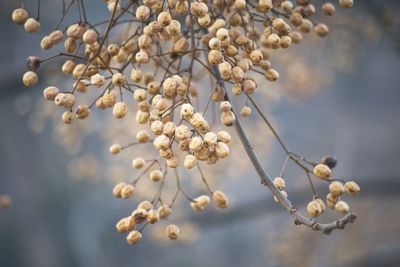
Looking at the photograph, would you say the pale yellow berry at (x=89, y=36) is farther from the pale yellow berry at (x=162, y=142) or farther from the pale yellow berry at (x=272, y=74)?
the pale yellow berry at (x=272, y=74)

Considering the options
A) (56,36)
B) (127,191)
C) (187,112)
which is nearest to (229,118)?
(187,112)

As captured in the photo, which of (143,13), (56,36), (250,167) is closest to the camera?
(143,13)

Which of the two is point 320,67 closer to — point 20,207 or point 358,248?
point 358,248

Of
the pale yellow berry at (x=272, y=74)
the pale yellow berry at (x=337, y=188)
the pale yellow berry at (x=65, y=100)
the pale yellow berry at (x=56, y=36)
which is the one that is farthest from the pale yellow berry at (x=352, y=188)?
the pale yellow berry at (x=56, y=36)

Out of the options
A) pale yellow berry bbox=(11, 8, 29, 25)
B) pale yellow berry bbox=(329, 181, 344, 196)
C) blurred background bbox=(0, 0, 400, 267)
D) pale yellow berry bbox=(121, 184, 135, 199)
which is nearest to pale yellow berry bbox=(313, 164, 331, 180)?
pale yellow berry bbox=(329, 181, 344, 196)

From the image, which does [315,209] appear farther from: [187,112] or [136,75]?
[136,75]

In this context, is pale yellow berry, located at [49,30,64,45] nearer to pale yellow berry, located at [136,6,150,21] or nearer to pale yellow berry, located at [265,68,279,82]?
pale yellow berry, located at [136,6,150,21]

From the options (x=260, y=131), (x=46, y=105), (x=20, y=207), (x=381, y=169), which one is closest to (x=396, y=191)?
(x=260, y=131)

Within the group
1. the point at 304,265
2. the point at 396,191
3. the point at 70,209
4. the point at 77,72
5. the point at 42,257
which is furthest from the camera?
the point at 70,209
